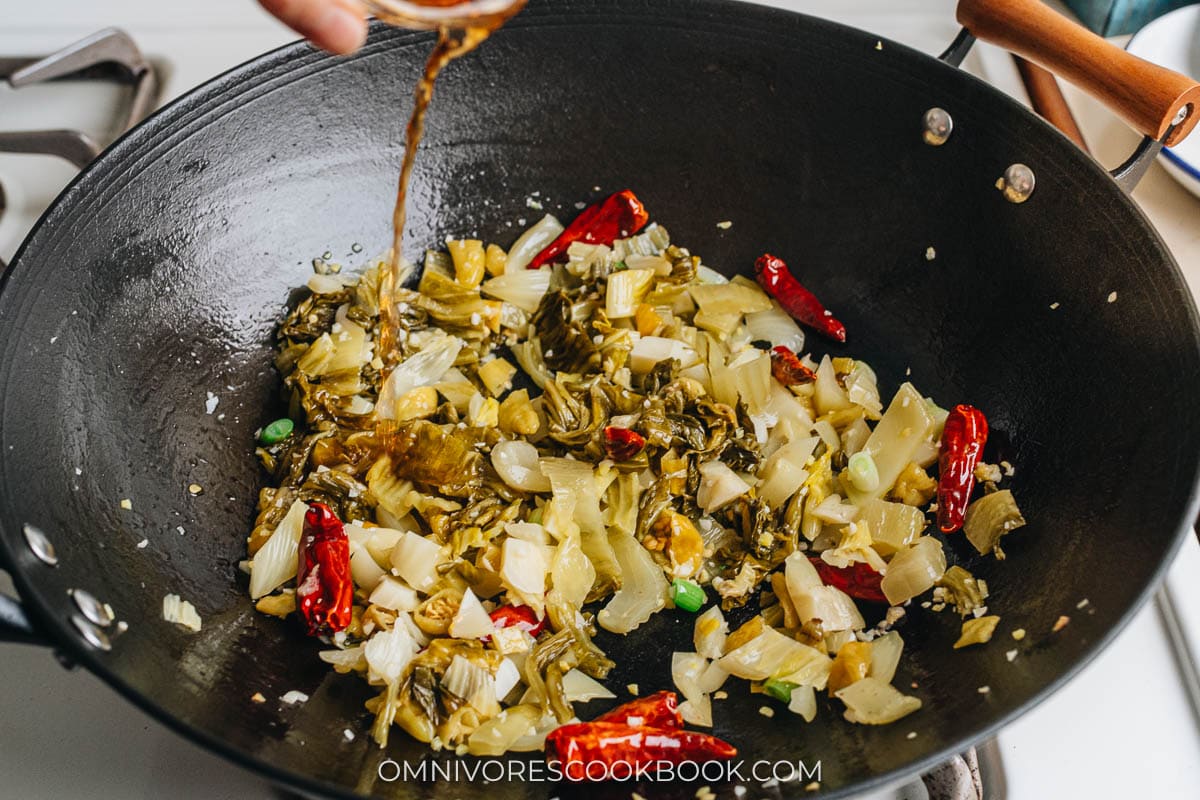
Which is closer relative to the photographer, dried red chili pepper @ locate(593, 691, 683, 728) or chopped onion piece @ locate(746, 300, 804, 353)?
dried red chili pepper @ locate(593, 691, 683, 728)

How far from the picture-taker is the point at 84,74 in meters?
1.98

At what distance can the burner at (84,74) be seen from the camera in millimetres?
1694

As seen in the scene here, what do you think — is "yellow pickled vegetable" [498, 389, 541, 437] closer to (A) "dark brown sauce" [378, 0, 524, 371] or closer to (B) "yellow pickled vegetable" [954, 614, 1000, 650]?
(A) "dark brown sauce" [378, 0, 524, 371]

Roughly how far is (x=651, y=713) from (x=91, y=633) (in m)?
0.62

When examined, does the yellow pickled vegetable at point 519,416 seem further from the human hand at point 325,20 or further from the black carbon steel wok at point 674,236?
the human hand at point 325,20

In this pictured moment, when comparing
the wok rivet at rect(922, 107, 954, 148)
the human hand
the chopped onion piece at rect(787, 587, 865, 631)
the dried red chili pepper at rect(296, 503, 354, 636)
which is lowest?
the dried red chili pepper at rect(296, 503, 354, 636)

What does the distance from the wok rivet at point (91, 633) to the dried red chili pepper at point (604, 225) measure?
0.93 m

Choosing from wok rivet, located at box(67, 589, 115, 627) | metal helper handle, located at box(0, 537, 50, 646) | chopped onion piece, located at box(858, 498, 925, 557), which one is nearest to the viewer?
metal helper handle, located at box(0, 537, 50, 646)

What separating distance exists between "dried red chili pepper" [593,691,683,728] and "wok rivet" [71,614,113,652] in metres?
0.55

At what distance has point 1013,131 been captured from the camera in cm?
144

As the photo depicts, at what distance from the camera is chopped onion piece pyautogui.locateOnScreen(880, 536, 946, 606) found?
130 cm

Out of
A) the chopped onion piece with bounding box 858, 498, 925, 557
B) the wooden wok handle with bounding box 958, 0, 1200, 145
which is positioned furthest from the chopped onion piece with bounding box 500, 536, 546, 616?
the wooden wok handle with bounding box 958, 0, 1200, 145

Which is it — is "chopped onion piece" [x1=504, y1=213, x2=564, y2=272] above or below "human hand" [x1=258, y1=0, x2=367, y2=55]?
below

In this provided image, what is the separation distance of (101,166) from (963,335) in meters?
1.27
